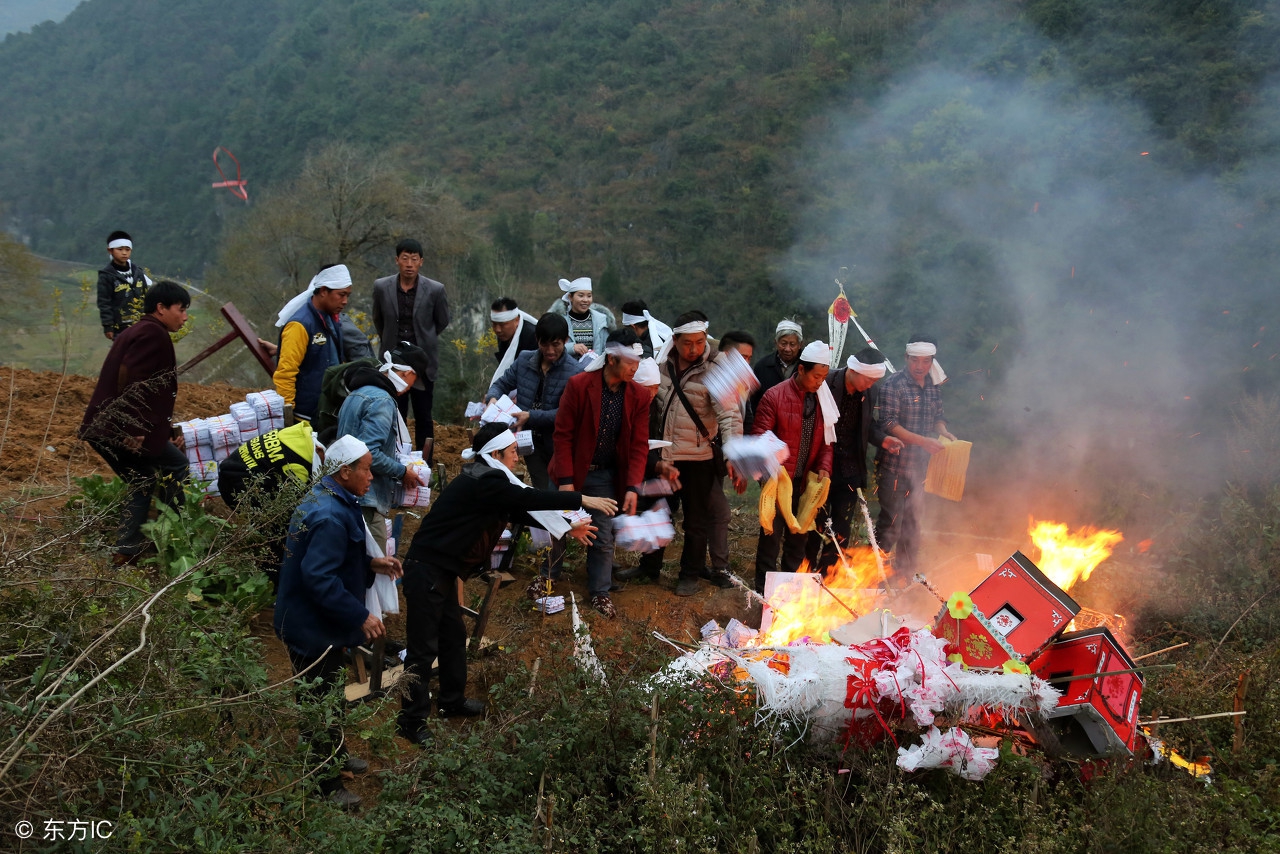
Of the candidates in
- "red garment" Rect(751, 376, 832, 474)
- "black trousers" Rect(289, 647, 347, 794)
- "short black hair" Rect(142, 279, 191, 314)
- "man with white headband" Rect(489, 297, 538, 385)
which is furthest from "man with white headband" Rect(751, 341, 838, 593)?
"short black hair" Rect(142, 279, 191, 314)

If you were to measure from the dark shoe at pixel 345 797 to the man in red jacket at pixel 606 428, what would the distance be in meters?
2.18

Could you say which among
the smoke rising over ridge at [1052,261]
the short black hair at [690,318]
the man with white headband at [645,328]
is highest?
the short black hair at [690,318]

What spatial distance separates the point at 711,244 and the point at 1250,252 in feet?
78.4

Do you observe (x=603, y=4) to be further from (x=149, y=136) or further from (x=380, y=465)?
(x=380, y=465)

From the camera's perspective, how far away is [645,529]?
6016 millimetres

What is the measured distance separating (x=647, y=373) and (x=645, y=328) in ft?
4.54

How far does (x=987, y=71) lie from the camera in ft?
98.3

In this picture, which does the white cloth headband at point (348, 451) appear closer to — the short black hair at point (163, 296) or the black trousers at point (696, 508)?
the short black hair at point (163, 296)

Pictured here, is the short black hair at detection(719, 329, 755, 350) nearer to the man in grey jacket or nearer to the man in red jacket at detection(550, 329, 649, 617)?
the man in red jacket at detection(550, 329, 649, 617)

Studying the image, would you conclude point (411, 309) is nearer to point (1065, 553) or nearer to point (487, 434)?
point (487, 434)

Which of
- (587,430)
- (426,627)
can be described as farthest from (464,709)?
(587,430)

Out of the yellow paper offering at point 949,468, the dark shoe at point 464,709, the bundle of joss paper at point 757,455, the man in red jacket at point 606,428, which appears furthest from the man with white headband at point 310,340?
the yellow paper offering at point 949,468

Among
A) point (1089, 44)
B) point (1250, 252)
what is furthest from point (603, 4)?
point (1250, 252)

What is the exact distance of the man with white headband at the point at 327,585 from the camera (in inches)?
154
